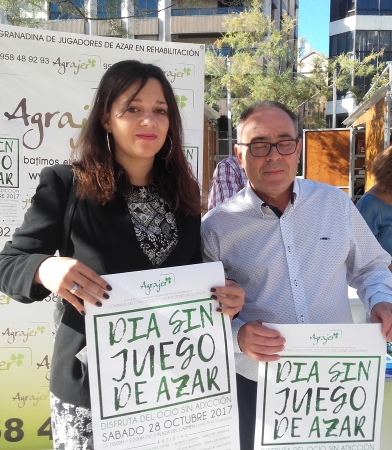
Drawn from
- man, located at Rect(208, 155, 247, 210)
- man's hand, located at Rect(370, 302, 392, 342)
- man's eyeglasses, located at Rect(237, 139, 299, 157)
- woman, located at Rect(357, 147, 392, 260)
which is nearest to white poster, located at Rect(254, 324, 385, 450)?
man's hand, located at Rect(370, 302, 392, 342)

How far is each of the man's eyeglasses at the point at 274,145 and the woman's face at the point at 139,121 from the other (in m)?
0.42

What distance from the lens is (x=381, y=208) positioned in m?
2.83

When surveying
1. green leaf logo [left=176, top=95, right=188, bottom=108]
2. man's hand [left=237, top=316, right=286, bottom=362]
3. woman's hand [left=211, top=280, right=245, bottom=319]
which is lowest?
man's hand [left=237, top=316, right=286, bottom=362]

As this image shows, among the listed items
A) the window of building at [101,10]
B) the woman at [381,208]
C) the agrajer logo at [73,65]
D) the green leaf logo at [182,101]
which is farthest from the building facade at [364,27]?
the agrajer logo at [73,65]

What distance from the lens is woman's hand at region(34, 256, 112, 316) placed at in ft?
3.87

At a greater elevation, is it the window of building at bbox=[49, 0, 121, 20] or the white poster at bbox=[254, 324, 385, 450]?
→ the window of building at bbox=[49, 0, 121, 20]

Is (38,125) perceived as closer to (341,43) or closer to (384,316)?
(384,316)

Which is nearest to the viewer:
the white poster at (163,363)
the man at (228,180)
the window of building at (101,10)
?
the white poster at (163,363)

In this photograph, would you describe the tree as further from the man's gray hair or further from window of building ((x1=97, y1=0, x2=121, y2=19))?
the man's gray hair

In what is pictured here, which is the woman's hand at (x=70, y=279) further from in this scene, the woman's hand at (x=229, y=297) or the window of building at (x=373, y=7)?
the window of building at (x=373, y=7)

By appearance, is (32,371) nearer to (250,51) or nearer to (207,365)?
(207,365)

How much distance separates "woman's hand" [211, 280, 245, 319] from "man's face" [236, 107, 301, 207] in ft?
1.56

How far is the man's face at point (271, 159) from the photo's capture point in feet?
5.60

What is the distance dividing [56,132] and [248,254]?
4.93ft
